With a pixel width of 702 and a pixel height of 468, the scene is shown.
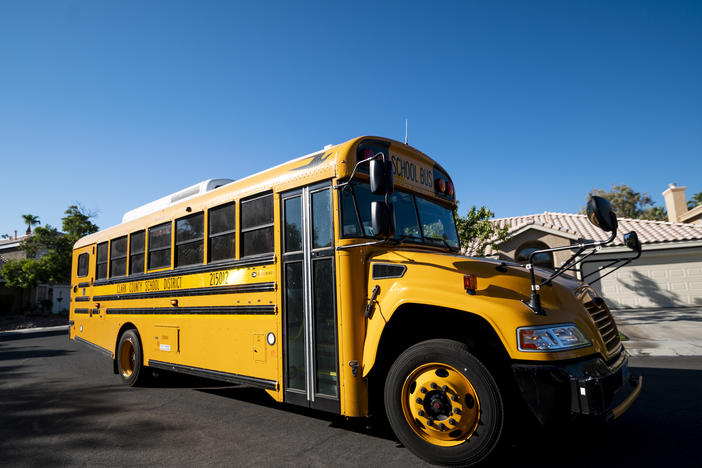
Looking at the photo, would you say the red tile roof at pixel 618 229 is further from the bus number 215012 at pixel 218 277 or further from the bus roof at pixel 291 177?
the bus number 215012 at pixel 218 277

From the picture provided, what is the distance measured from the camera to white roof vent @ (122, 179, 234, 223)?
5.80m

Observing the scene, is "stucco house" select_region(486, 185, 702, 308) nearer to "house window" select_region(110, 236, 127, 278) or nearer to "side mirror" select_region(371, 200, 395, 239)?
"house window" select_region(110, 236, 127, 278)

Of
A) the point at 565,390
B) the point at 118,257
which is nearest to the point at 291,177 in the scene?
the point at 565,390

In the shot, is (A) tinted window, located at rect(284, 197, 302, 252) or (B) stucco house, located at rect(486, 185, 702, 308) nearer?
(A) tinted window, located at rect(284, 197, 302, 252)

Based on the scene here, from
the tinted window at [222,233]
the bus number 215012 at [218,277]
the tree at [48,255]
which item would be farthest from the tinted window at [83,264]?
the tree at [48,255]

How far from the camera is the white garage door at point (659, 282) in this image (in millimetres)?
15984

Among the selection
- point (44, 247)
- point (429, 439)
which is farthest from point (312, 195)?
point (44, 247)

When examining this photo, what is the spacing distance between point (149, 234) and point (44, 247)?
27.8m

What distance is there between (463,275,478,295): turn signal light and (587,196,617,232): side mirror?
2.91 feet

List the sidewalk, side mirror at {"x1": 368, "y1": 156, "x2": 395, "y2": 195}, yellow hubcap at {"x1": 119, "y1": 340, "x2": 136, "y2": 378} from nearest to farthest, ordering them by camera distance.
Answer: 1. side mirror at {"x1": 368, "y1": 156, "x2": 395, "y2": 195}
2. yellow hubcap at {"x1": 119, "y1": 340, "x2": 136, "y2": 378}
3. the sidewalk

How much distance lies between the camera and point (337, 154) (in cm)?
370

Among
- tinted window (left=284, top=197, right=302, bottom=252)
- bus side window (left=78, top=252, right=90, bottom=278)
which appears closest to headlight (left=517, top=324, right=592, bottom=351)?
tinted window (left=284, top=197, right=302, bottom=252)

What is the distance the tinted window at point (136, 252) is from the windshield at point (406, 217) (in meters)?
4.01

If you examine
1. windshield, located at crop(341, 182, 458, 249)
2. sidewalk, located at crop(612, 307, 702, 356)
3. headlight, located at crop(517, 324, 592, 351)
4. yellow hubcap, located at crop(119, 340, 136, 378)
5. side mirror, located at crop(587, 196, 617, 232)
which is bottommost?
sidewalk, located at crop(612, 307, 702, 356)
